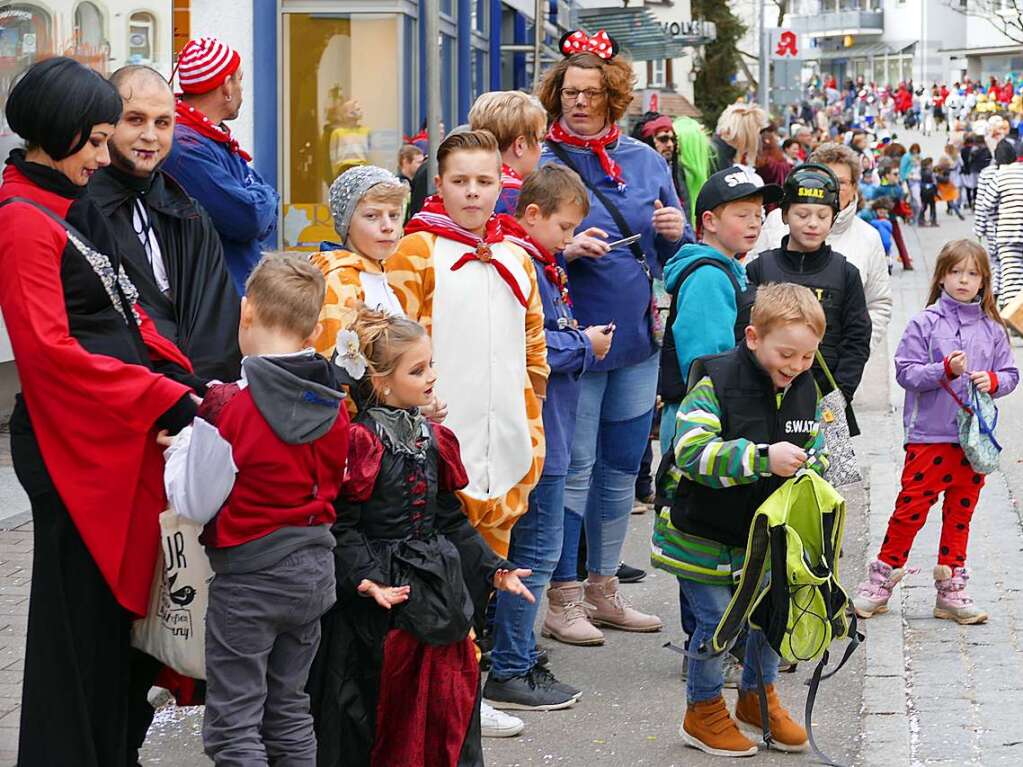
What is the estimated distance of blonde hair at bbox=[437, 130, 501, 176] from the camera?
529 centimetres

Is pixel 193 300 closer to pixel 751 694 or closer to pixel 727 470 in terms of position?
pixel 727 470

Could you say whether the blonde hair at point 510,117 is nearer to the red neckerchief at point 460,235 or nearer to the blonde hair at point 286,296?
the red neckerchief at point 460,235

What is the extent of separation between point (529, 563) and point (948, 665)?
5.39ft

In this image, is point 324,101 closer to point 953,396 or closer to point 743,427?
point 953,396

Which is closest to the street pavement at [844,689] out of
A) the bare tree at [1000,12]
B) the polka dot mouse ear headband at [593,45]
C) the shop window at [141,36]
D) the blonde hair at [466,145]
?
the blonde hair at [466,145]

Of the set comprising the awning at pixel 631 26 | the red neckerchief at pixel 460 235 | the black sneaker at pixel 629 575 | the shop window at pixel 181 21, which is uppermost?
the awning at pixel 631 26

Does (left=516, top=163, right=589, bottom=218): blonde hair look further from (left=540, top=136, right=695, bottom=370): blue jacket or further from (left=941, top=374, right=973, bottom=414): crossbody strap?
(left=941, top=374, right=973, bottom=414): crossbody strap

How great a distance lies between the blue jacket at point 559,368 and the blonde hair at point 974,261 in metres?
1.84

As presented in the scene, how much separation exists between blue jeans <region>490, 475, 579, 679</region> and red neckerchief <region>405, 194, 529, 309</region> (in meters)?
0.77

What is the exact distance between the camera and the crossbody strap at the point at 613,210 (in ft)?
20.5

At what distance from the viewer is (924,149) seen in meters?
63.7

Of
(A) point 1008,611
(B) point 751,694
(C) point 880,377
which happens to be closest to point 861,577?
(A) point 1008,611

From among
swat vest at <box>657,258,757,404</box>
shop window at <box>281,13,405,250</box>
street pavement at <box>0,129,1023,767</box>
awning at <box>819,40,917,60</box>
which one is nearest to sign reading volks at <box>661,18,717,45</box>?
shop window at <box>281,13,405,250</box>

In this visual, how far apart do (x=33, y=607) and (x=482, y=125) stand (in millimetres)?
2623
